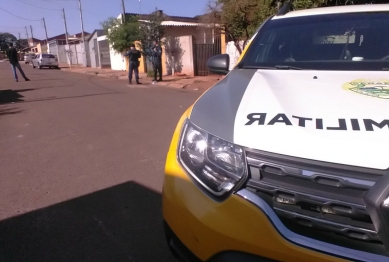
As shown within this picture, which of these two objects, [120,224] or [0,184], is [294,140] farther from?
[0,184]

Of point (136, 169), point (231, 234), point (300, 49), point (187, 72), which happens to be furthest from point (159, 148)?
point (187, 72)

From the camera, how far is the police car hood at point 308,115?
1.46 m

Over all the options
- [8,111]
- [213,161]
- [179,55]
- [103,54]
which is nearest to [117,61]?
[103,54]

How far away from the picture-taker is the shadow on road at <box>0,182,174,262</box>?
9.22 feet

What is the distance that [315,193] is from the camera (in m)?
1.47

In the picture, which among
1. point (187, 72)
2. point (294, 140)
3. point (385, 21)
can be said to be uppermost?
point (385, 21)

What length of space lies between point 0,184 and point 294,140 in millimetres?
3936

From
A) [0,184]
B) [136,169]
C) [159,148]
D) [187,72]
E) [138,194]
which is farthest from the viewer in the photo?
[187,72]

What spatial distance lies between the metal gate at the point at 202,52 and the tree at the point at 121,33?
4710 millimetres

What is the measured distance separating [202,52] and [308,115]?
17645 mm

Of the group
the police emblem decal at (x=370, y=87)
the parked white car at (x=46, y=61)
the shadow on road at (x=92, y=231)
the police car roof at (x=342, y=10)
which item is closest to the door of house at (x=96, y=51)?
the parked white car at (x=46, y=61)

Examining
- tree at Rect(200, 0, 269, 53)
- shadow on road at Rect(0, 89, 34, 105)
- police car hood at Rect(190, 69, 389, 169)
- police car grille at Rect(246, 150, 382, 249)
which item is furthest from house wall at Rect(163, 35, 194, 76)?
police car grille at Rect(246, 150, 382, 249)

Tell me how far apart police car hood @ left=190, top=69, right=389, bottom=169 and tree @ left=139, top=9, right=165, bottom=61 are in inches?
659

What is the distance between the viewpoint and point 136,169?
15.3 feet
